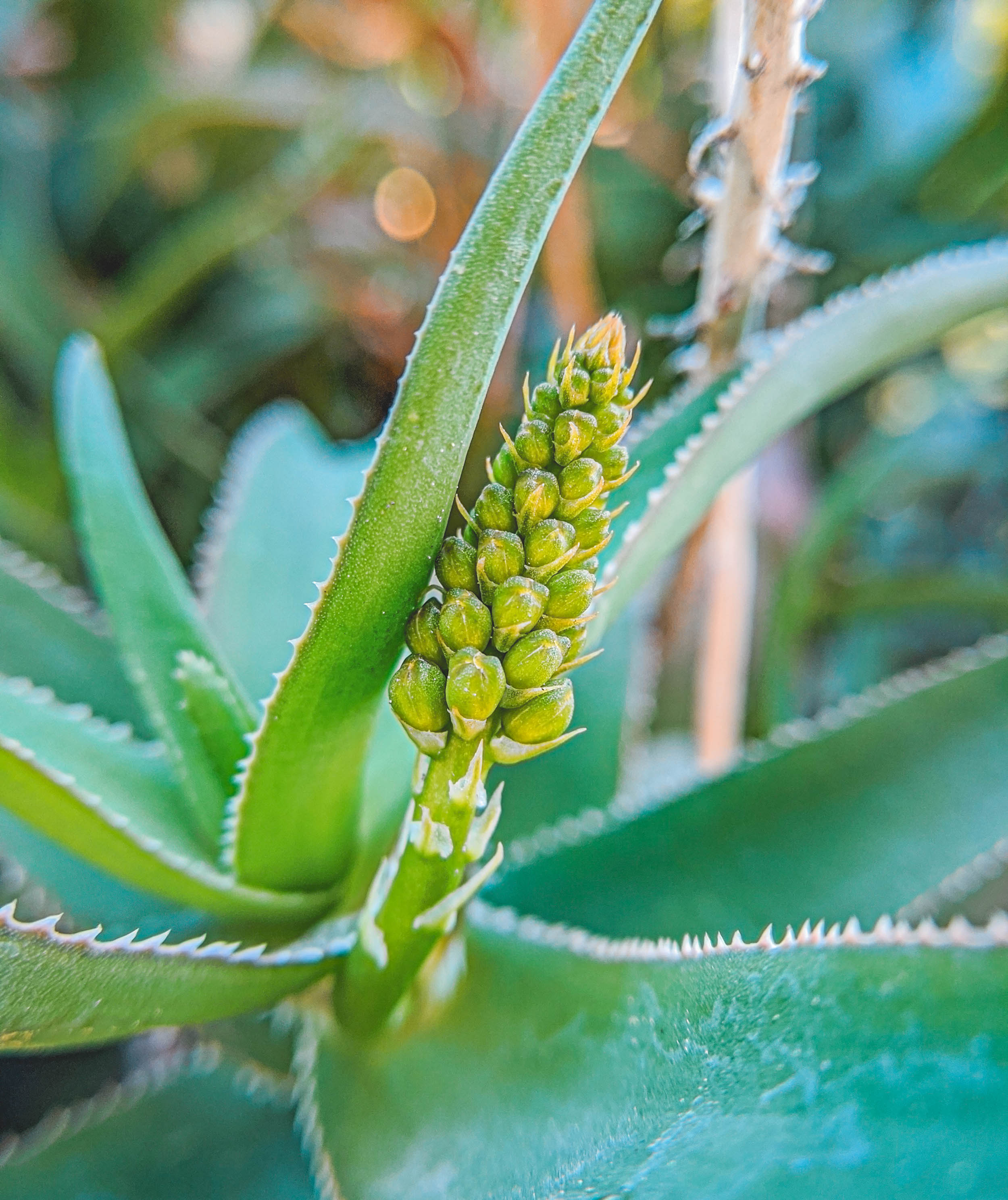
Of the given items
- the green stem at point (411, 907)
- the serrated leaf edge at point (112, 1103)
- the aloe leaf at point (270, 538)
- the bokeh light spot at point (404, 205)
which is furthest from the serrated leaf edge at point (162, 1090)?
the bokeh light spot at point (404, 205)

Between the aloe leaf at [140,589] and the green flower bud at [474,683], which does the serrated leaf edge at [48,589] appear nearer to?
the aloe leaf at [140,589]

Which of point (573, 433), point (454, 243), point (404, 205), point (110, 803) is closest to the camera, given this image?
point (573, 433)

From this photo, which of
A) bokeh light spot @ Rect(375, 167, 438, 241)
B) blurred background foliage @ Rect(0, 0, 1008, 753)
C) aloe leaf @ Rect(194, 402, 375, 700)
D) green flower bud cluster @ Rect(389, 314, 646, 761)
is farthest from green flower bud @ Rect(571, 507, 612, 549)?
bokeh light spot @ Rect(375, 167, 438, 241)

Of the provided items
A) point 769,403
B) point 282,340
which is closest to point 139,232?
point 282,340

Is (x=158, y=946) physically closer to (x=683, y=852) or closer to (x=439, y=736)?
(x=439, y=736)

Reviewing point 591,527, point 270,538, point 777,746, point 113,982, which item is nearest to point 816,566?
point 777,746

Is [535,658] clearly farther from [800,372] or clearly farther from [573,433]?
[800,372]

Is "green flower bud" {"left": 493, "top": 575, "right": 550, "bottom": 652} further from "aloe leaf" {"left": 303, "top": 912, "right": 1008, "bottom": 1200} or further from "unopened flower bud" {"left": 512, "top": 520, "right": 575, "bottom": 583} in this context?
"aloe leaf" {"left": 303, "top": 912, "right": 1008, "bottom": 1200}
